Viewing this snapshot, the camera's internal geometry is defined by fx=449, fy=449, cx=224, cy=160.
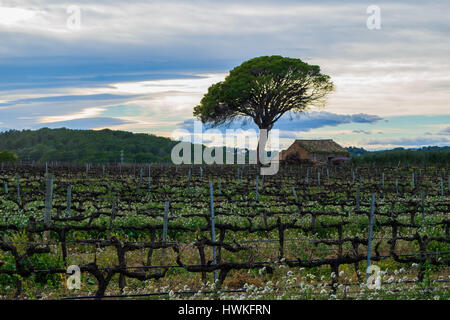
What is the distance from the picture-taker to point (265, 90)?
62.4 meters

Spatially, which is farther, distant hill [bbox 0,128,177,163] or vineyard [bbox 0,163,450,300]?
distant hill [bbox 0,128,177,163]

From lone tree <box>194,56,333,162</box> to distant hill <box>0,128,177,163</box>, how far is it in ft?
207

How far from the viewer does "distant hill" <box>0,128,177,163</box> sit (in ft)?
436

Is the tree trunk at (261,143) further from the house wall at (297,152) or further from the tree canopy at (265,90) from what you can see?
the house wall at (297,152)

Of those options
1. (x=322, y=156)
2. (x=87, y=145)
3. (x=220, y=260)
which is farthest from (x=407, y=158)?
(x=87, y=145)

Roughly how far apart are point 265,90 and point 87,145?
95.7 meters

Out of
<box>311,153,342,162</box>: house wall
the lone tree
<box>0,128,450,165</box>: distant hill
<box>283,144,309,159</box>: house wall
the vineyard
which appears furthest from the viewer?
<box>0,128,450,165</box>: distant hill

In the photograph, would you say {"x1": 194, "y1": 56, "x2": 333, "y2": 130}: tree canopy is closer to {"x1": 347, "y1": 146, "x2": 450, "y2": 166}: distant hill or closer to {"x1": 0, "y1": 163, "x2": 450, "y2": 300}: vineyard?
{"x1": 347, "y1": 146, "x2": 450, "y2": 166}: distant hill

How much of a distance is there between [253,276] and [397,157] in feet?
238

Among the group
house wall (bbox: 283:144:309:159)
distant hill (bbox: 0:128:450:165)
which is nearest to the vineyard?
house wall (bbox: 283:144:309:159)

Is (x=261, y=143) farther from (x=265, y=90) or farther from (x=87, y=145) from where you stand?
(x=87, y=145)
